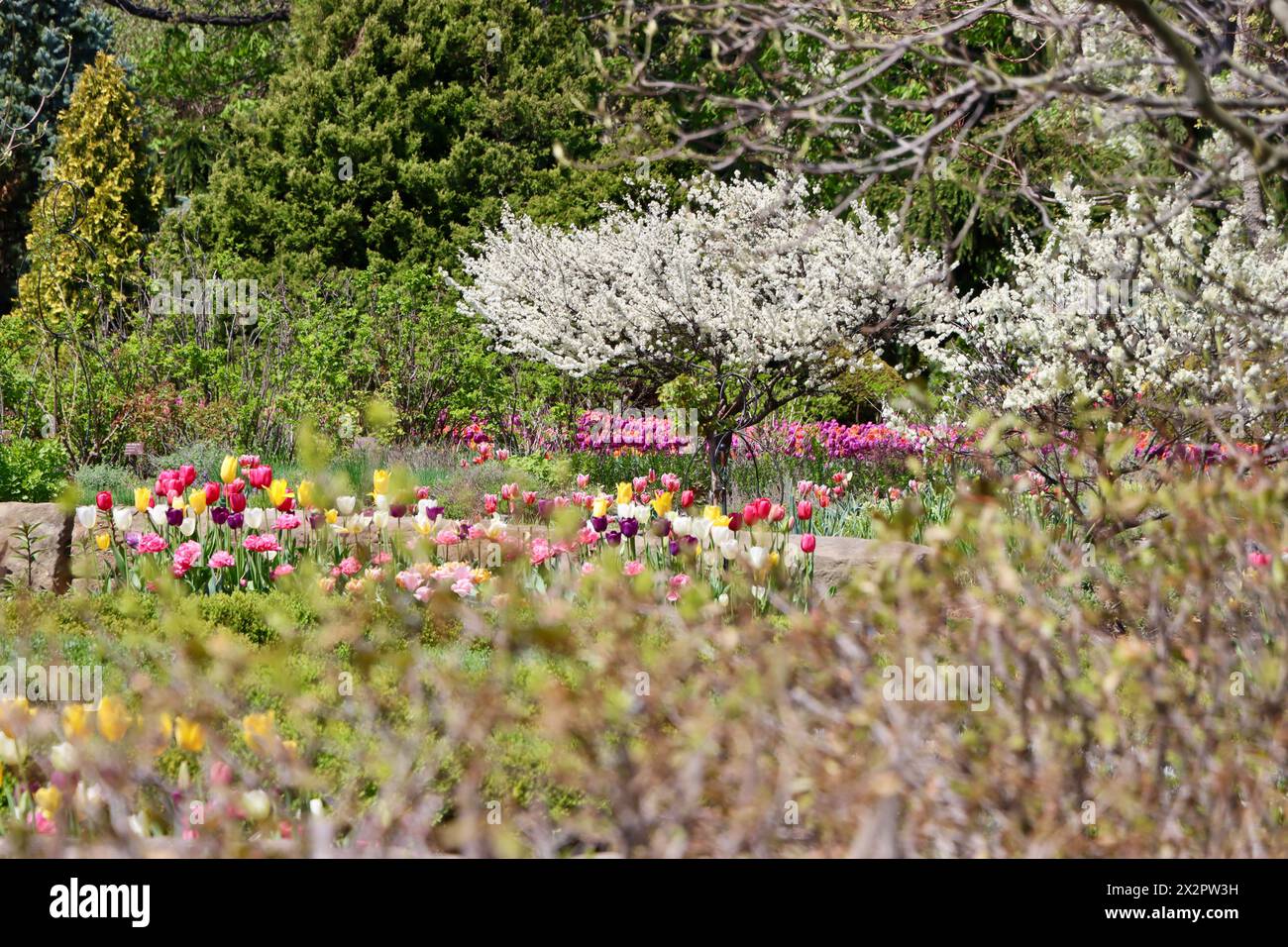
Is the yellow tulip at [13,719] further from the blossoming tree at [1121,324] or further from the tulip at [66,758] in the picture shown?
the blossoming tree at [1121,324]

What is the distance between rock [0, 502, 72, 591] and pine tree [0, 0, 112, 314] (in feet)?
44.0

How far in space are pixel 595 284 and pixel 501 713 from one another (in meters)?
7.33

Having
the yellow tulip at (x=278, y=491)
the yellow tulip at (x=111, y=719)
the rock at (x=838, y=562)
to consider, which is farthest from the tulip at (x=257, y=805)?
the rock at (x=838, y=562)

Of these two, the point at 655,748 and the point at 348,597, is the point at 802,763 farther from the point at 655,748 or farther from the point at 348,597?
the point at 348,597

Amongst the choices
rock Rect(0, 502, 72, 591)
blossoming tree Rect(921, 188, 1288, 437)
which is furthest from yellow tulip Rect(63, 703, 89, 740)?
blossoming tree Rect(921, 188, 1288, 437)

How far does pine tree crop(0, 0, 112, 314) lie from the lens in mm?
17078

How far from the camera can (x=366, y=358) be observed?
10.1 m

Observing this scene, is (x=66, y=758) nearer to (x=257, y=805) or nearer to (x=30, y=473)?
(x=257, y=805)

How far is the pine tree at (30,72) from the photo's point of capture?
56.0ft

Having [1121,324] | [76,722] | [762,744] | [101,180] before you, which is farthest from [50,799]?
[101,180]

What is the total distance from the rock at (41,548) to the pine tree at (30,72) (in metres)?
13.4

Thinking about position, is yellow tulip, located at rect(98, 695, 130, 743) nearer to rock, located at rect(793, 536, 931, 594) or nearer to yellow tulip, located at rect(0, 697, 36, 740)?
yellow tulip, located at rect(0, 697, 36, 740)

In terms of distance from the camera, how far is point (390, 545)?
538 centimetres
